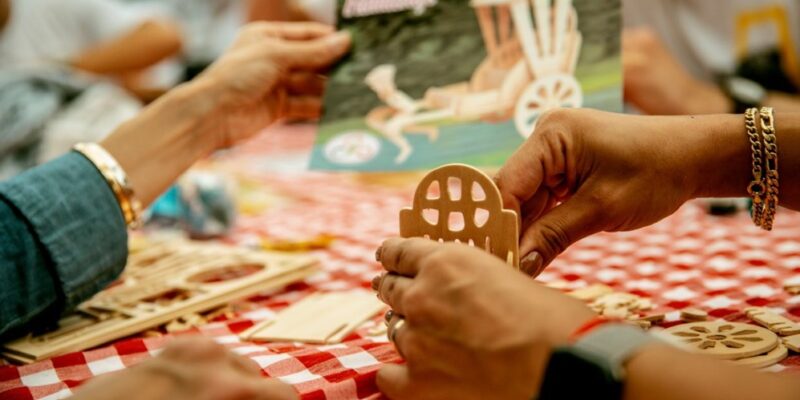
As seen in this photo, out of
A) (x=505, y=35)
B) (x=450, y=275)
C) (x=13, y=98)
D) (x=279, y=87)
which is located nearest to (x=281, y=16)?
(x=13, y=98)

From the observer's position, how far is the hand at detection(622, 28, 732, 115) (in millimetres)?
2041

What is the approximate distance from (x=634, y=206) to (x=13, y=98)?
192cm

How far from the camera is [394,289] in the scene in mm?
687

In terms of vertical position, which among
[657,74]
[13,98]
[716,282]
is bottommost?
[716,282]

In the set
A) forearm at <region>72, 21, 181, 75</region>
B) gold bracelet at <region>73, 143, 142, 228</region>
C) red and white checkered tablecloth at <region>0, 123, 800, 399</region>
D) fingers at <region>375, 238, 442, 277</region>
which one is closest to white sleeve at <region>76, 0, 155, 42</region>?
forearm at <region>72, 21, 181, 75</region>

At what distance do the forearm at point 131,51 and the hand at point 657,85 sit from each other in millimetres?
1918

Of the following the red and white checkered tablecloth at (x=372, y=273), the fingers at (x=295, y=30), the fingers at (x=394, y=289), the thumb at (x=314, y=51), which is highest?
the fingers at (x=295, y=30)

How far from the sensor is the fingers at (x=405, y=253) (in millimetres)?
670

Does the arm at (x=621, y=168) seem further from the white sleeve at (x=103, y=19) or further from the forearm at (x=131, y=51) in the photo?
the white sleeve at (x=103, y=19)

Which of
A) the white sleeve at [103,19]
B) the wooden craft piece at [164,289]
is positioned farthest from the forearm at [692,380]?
the white sleeve at [103,19]

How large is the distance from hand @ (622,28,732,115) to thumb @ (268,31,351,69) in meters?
1.00

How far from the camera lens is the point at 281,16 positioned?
262 cm

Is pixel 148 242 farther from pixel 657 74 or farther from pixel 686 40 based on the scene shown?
pixel 686 40

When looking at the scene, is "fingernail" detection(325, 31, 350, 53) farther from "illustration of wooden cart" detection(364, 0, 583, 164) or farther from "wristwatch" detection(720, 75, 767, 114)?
"wristwatch" detection(720, 75, 767, 114)
